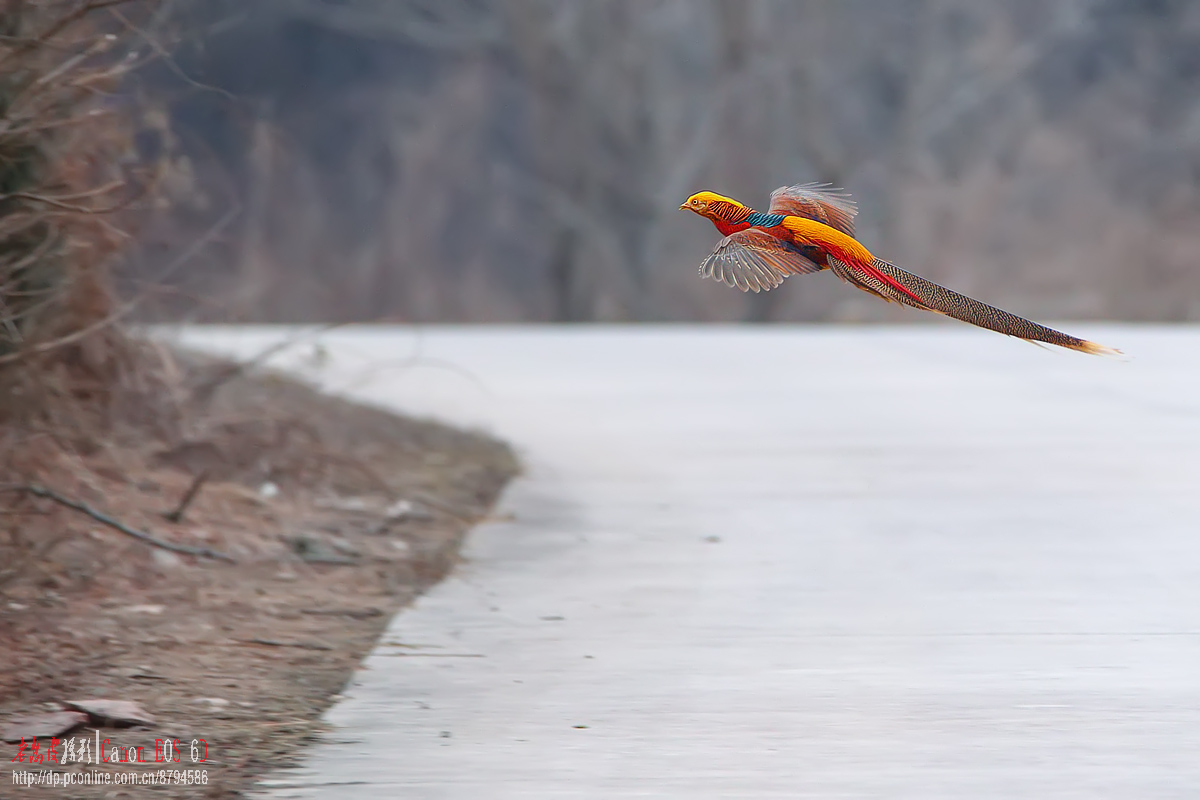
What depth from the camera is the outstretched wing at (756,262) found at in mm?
3812

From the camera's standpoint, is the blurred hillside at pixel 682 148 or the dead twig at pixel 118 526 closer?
the dead twig at pixel 118 526

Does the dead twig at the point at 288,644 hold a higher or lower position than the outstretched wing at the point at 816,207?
lower

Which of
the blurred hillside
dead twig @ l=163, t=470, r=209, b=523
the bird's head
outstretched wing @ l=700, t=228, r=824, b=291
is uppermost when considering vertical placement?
the blurred hillside

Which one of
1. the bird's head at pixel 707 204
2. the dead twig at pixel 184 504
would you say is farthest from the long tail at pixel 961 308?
the dead twig at pixel 184 504

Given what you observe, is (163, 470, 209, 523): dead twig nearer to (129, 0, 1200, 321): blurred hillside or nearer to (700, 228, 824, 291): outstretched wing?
(700, 228, 824, 291): outstretched wing

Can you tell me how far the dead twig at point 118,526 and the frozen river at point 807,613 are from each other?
37.9 inches

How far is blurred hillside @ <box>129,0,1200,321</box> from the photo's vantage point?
1235 inches

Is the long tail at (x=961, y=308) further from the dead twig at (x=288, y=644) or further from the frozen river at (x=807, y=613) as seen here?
the dead twig at (x=288, y=644)

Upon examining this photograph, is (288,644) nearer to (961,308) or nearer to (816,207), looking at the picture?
(816,207)

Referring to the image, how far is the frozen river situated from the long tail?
1.94 metres

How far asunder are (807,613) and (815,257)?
13.0ft

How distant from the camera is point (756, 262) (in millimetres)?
3836

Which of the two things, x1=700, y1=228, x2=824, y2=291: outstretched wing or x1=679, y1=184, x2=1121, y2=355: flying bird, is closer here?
x1=679, y1=184, x2=1121, y2=355: flying bird

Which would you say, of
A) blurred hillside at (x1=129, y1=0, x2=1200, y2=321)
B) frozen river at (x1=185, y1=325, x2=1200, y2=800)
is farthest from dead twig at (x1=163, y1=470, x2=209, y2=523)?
blurred hillside at (x1=129, y1=0, x2=1200, y2=321)
